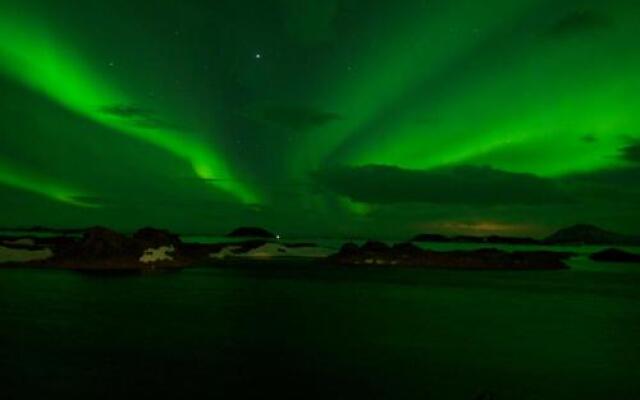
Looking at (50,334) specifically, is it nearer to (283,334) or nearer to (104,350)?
(104,350)

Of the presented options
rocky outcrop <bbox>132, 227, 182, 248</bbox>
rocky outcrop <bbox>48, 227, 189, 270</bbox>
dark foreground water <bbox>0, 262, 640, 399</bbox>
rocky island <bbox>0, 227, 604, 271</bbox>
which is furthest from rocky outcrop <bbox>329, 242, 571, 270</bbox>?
dark foreground water <bbox>0, 262, 640, 399</bbox>

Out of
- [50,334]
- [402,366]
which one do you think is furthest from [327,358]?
[50,334]

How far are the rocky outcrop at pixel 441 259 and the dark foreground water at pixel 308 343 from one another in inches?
1461

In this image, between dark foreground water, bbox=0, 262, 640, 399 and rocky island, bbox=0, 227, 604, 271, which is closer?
dark foreground water, bbox=0, 262, 640, 399

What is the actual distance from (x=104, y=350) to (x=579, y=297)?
3327cm

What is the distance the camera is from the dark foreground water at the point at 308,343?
16297mm

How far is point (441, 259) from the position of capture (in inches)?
3275

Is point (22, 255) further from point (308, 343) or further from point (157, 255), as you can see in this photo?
point (308, 343)

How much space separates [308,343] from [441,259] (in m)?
62.8

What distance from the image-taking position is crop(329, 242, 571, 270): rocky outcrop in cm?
8112

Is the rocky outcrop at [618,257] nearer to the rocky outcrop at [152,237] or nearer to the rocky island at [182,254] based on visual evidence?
the rocky island at [182,254]

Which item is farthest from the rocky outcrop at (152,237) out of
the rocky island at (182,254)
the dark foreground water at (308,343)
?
the dark foreground water at (308,343)

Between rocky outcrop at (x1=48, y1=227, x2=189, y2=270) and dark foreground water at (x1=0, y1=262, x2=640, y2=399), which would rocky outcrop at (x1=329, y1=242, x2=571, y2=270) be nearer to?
rocky outcrop at (x1=48, y1=227, x2=189, y2=270)

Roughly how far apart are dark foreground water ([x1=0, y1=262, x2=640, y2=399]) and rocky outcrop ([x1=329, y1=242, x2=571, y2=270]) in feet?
122
